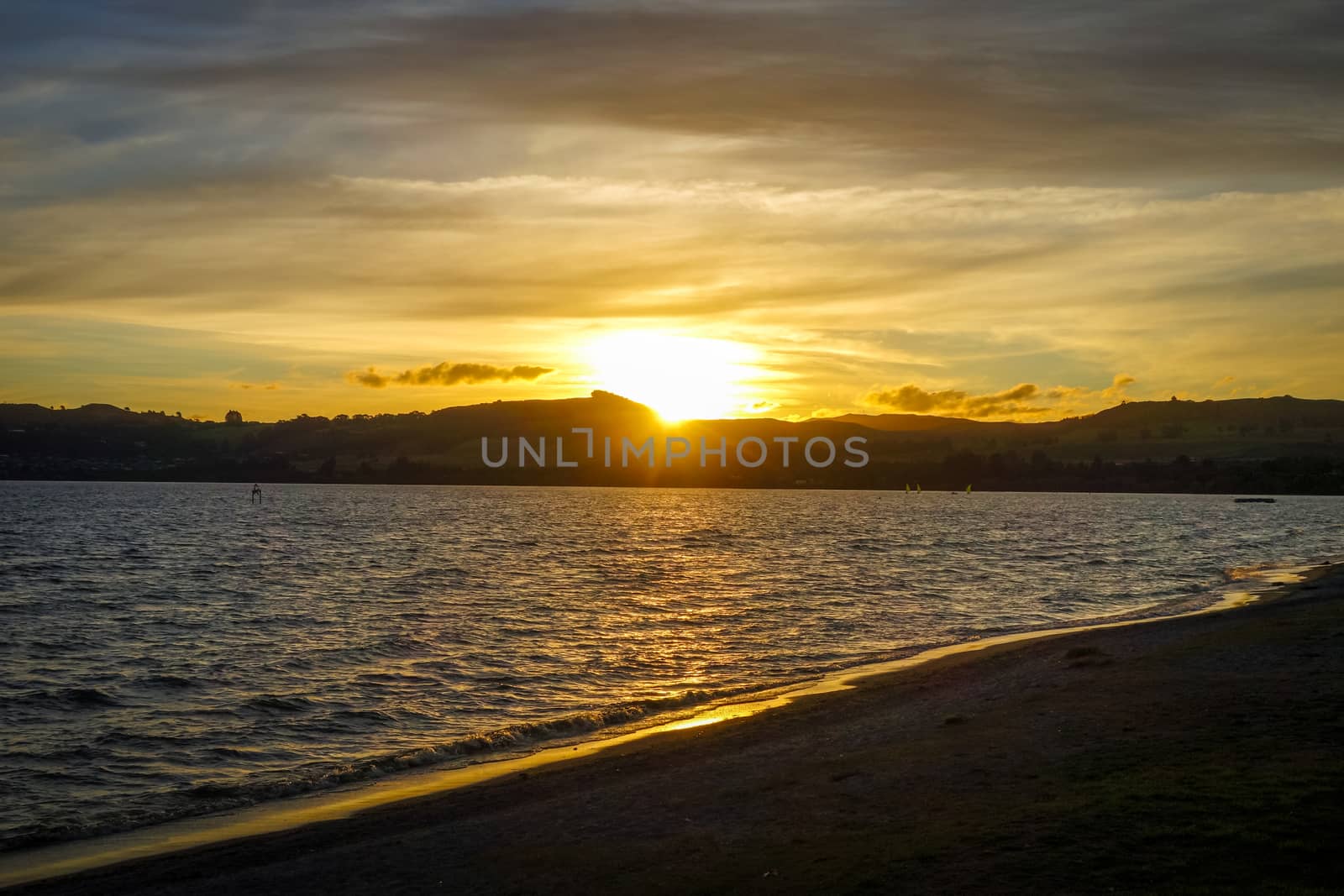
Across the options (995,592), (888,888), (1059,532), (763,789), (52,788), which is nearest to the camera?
(888,888)

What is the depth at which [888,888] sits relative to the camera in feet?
34.0

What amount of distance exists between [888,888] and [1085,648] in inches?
750

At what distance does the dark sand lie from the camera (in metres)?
10.7

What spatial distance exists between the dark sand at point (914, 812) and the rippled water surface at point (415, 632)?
191 inches

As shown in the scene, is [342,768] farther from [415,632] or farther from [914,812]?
[415,632]

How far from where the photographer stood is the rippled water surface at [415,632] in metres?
21.3

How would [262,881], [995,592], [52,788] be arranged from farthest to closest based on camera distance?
[995,592], [52,788], [262,881]

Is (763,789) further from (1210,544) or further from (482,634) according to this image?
(1210,544)

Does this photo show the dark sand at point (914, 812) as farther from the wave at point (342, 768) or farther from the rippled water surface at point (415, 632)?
the rippled water surface at point (415, 632)

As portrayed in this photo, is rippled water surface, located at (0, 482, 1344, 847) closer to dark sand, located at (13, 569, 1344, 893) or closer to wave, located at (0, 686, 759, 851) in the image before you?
wave, located at (0, 686, 759, 851)

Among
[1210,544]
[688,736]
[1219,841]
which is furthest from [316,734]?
[1210,544]

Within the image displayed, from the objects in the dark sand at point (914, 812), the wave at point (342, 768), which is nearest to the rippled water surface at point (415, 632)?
the wave at point (342, 768)

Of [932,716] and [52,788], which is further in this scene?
[932,716]

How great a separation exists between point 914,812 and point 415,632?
29.3 m
